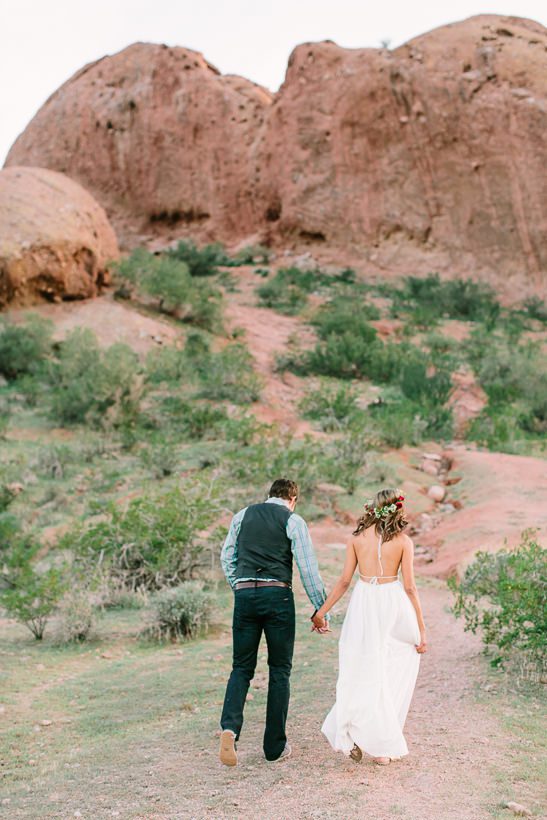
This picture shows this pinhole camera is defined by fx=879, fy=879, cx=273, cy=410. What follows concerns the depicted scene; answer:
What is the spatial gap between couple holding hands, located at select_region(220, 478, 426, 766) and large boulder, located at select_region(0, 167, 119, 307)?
48.0ft

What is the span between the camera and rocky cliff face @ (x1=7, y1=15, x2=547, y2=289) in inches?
1035

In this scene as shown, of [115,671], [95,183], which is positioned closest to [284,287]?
→ [95,183]

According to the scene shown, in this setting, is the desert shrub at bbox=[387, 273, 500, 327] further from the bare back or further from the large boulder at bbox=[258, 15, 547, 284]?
the bare back

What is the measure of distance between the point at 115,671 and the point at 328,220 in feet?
75.7

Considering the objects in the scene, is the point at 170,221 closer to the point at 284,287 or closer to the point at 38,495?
the point at 284,287

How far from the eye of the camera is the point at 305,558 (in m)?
4.25

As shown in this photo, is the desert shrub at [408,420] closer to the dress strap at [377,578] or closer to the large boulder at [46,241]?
the large boulder at [46,241]

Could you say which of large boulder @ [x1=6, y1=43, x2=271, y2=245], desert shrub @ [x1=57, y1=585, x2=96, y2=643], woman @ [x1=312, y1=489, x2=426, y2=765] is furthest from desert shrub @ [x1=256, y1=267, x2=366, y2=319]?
woman @ [x1=312, y1=489, x2=426, y2=765]

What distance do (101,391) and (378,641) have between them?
1076 centimetres

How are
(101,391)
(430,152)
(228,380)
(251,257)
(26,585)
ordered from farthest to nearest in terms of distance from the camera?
(251,257) → (430,152) → (228,380) → (101,391) → (26,585)

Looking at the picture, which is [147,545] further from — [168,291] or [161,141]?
[161,141]

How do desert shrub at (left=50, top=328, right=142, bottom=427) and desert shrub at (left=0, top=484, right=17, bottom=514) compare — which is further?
desert shrub at (left=50, top=328, right=142, bottom=427)

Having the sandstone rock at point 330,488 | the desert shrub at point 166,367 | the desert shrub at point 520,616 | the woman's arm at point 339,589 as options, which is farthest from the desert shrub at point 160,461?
the woman's arm at point 339,589

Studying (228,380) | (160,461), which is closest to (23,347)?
(228,380)
